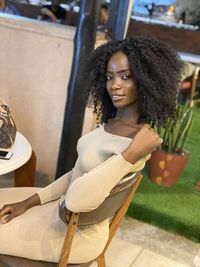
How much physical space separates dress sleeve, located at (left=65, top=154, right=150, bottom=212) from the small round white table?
0.44 meters

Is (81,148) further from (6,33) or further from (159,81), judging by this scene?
(6,33)

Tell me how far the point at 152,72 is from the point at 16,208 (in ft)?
2.36

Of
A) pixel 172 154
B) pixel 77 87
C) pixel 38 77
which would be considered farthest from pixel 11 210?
pixel 172 154

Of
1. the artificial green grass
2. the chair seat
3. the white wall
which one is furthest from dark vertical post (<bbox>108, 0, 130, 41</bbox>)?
the chair seat

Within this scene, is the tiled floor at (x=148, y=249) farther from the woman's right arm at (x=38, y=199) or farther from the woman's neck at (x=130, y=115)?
the woman's neck at (x=130, y=115)

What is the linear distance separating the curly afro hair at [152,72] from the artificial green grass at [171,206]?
1316 millimetres

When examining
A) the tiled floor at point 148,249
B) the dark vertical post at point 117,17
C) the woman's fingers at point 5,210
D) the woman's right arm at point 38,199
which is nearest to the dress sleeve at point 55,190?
the woman's right arm at point 38,199

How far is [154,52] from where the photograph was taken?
1171 mm

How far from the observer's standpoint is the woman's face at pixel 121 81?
1.18 m

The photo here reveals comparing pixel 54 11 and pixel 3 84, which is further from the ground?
pixel 54 11

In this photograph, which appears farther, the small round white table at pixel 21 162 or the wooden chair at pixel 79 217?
the small round white table at pixel 21 162

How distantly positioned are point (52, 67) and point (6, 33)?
42 cm

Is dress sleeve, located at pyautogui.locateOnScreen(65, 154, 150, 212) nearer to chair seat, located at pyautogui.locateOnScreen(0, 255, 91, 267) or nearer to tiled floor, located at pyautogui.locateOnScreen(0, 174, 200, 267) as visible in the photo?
chair seat, located at pyautogui.locateOnScreen(0, 255, 91, 267)

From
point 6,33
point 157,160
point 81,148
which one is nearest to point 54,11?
point 6,33
